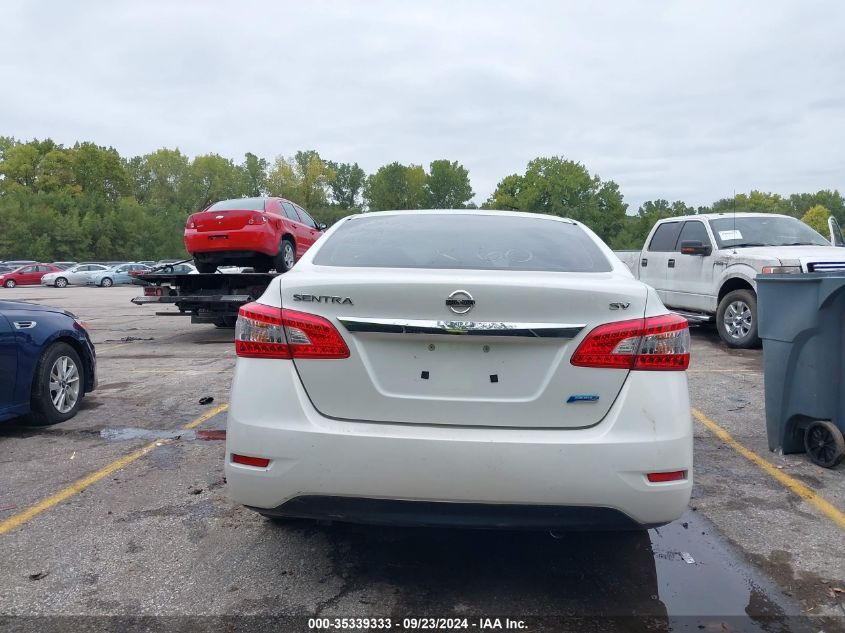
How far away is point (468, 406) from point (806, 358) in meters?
3.08

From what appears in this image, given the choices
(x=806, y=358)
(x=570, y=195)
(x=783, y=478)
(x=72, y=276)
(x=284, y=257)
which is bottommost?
(x=783, y=478)

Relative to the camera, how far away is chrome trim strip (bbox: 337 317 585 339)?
2.63 m

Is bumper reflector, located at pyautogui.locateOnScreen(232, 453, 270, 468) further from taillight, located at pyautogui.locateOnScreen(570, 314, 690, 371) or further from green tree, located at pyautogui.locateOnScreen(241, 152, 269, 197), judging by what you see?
green tree, located at pyautogui.locateOnScreen(241, 152, 269, 197)

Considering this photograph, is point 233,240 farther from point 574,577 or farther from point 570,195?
point 570,195

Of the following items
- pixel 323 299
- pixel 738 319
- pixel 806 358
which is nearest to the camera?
pixel 323 299

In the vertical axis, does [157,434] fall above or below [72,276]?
below

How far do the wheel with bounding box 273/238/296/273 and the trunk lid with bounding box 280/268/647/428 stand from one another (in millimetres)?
9274

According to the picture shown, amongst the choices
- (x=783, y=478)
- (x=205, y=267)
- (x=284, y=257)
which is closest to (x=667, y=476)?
(x=783, y=478)

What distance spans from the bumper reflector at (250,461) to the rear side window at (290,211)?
10030 millimetres

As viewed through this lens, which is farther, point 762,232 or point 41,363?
point 762,232

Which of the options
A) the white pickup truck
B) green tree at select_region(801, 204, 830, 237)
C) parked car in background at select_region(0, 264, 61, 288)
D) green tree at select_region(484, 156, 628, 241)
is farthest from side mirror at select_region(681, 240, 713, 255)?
green tree at select_region(484, 156, 628, 241)

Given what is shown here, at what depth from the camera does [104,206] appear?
246 ft

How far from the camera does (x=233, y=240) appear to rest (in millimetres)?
11094

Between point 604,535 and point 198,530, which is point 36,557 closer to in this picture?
point 198,530
